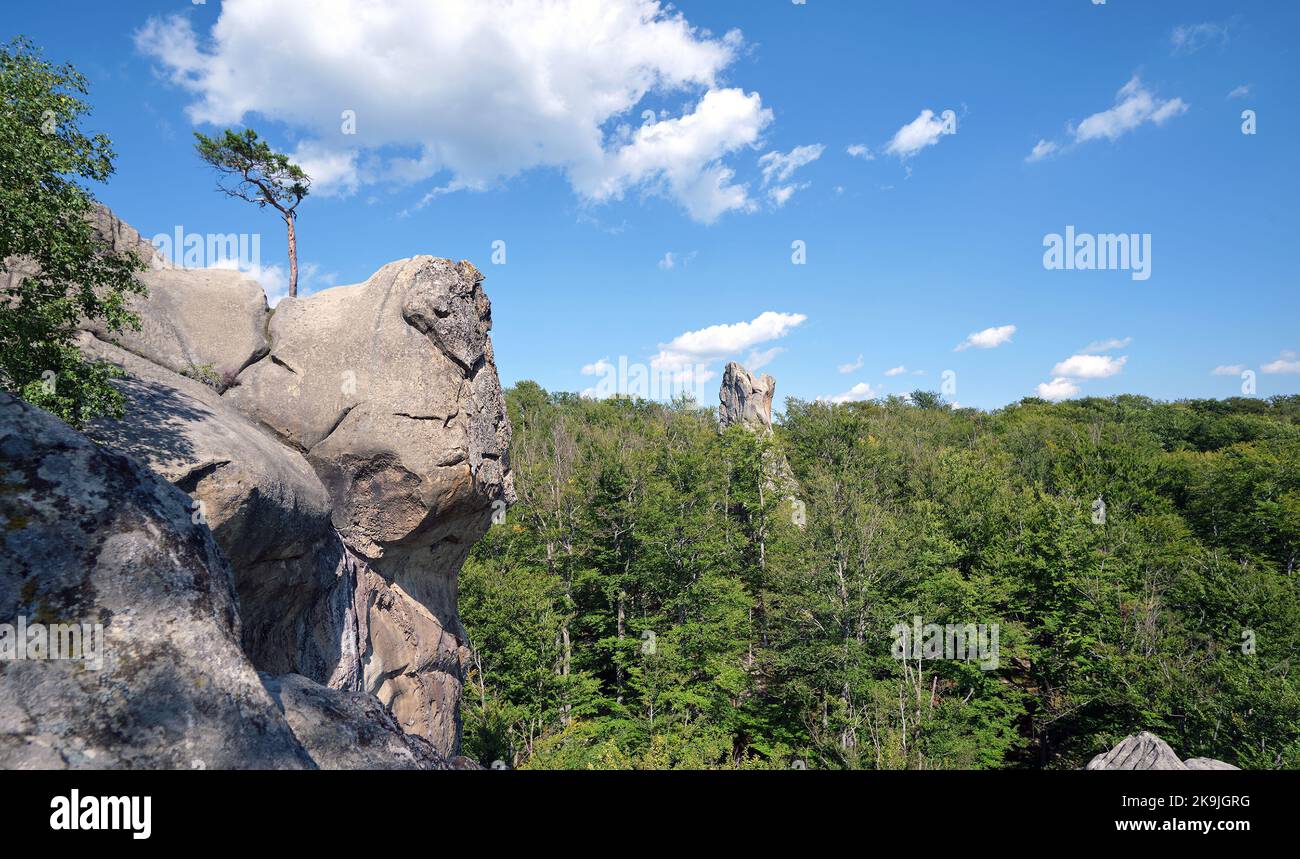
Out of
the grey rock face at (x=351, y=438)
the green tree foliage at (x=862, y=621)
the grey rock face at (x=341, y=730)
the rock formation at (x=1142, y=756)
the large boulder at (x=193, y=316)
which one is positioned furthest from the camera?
the green tree foliage at (x=862, y=621)

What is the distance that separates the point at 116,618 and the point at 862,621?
22448 mm

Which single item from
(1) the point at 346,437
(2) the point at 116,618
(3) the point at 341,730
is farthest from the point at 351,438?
(2) the point at 116,618

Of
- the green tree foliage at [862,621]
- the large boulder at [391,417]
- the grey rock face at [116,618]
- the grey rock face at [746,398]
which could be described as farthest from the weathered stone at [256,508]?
the grey rock face at [746,398]

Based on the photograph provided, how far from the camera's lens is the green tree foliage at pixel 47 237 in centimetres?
611

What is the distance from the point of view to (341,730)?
12.2 ft

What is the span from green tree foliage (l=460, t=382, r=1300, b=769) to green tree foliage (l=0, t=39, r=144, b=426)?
1561cm

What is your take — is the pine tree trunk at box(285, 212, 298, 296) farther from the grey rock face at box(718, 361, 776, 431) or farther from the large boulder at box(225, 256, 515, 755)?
the grey rock face at box(718, 361, 776, 431)

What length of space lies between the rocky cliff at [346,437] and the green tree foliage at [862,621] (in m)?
7.73

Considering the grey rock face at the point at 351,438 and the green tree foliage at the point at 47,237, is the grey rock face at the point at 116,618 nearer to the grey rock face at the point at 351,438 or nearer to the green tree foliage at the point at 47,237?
the green tree foliage at the point at 47,237

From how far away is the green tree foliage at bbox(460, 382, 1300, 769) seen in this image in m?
18.8

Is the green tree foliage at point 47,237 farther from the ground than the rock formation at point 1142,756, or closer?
farther from the ground

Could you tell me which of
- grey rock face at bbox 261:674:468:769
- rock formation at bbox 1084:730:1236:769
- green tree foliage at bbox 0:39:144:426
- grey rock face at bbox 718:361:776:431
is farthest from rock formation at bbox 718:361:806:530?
grey rock face at bbox 261:674:468:769

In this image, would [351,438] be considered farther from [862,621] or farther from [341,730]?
[862,621]
